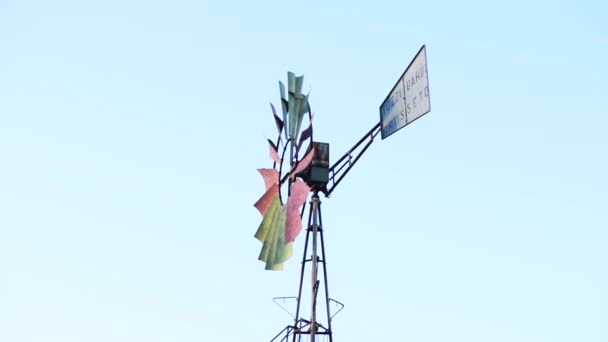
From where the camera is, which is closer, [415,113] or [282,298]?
[415,113]

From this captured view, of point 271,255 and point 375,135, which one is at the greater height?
point 375,135

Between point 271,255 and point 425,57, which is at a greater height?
point 425,57

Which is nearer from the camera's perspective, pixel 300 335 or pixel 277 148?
pixel 300 335

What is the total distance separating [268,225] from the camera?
804 inches

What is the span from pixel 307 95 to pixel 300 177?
1772 mm

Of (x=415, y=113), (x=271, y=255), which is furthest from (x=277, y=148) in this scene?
(x=415, y=113)

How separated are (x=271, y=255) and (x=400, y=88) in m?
4.17

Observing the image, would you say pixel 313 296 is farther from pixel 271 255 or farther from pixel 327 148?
pixel 327 148

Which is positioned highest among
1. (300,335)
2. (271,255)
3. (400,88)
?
(400,88)

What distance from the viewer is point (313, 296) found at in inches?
737

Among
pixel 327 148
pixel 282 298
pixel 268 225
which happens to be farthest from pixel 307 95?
pixel 282 298

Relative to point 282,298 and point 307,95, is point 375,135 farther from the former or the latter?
point 282,298

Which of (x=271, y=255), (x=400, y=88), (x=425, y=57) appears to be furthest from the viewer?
(x=271, y=255)

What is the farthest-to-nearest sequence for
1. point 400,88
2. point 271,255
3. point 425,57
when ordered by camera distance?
point 271,255 < point 400,88 < point 425,57
